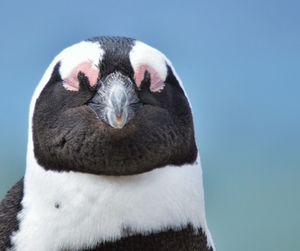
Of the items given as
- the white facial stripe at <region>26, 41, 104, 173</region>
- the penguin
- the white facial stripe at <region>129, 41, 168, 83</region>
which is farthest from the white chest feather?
the white facial stripe at <region>129, 41, 168, 83</region>

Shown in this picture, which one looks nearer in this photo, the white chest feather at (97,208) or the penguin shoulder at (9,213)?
the white chest feather at (97,208)

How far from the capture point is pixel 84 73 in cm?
188

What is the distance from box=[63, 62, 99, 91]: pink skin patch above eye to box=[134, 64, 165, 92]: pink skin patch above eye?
0.31ft

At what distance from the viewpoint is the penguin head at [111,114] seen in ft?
5.97

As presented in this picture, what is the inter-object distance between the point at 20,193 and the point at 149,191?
35 centimetres

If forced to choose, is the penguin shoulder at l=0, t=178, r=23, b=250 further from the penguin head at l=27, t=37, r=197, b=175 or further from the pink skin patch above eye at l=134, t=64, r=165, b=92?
the pink skin patch above eye at l=134, t=64, r=165, b=92

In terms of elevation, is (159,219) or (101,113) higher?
(101,113)

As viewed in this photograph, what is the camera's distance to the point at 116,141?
5.96ft

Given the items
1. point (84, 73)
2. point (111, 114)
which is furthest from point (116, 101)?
point (84, 73)

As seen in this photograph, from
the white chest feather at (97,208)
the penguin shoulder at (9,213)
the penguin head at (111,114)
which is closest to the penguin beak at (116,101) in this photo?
the penguin head at (111,114)

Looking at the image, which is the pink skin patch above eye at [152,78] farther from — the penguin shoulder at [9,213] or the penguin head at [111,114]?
the penguin shoulder at [9,213]

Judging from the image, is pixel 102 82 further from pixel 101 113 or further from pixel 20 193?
pixel 20 193

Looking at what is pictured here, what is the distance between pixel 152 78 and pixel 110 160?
22 cm

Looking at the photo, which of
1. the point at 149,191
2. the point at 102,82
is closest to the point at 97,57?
the point at 102,82
